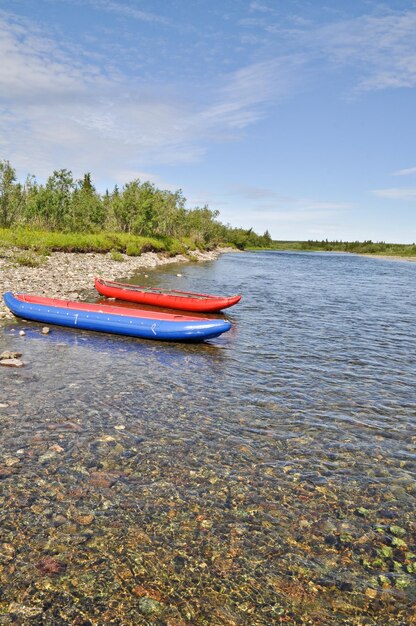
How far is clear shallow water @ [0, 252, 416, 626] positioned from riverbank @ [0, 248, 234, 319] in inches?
458

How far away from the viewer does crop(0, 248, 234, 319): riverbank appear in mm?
26823

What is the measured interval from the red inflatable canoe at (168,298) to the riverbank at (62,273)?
2.20 metres

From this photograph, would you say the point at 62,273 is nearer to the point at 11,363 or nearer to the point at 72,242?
the point at 72,242

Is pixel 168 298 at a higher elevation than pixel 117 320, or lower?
higher

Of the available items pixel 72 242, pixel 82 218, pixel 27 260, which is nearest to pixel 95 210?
pixel 82 218

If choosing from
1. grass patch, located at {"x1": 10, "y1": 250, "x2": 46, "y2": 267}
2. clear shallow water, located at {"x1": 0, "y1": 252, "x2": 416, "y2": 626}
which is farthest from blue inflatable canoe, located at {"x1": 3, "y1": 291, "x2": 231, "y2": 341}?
grass patch, located at {"x1": 10, "y1": 250, "x2": 46, "y2": 267}

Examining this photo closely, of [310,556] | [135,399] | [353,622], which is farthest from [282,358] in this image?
[353,622]

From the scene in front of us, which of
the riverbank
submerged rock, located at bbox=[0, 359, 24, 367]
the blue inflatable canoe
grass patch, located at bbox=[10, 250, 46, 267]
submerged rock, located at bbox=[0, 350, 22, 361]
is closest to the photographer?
submerged rock, located at bbox=[0, 359, 24, 367]

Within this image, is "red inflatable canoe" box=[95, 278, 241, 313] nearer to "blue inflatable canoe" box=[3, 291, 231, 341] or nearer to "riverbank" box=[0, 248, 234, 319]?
"riverbank" box=[0, 248, 234, 319]

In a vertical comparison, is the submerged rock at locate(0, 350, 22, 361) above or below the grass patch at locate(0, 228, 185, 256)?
below

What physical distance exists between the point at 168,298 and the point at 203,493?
64.5 feet

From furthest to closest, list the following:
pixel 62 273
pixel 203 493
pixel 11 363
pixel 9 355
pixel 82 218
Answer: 1. pixel 82 218
2. pixel 62 273
3. pixel 9 355
4. pixel 11 363
5. pixel 203 493

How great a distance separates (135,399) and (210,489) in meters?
4.81

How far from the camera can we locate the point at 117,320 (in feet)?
62.5
